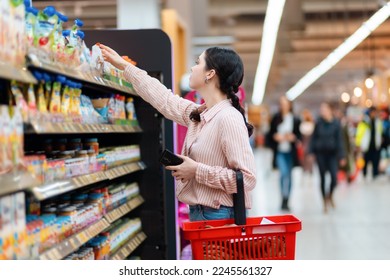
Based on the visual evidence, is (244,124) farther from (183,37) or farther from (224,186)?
(183,37)

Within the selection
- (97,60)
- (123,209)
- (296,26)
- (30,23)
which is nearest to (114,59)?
(97,60)

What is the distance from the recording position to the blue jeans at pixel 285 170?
29.4 ft

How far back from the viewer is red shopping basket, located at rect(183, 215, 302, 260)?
8.69ft

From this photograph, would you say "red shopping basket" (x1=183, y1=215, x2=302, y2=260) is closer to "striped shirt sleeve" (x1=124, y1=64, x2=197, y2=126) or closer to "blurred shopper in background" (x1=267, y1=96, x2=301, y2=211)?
"striped shirt sleeve" (x1=124, y1=64, x2=197, y2=126)

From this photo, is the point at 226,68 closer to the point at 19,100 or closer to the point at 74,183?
the point at 74,183

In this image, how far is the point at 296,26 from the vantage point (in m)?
11.5

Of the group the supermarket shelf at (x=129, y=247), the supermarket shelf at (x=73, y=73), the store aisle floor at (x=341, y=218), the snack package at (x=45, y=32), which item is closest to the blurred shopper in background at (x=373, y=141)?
the store aisle floor at (x=341, y=218)

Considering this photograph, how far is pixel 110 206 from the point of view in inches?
148

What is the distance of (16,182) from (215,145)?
108 centimetres

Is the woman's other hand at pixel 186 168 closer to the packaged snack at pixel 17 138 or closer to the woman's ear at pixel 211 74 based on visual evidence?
the woman's ear at pixel 211 74

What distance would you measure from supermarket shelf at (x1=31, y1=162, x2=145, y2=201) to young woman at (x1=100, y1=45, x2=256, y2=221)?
386mm

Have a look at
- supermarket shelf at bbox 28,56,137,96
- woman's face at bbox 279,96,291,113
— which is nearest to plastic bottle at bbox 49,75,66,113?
supermarket shelf at bbox 28,56,137,96

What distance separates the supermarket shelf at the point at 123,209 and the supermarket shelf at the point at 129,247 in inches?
7.9
